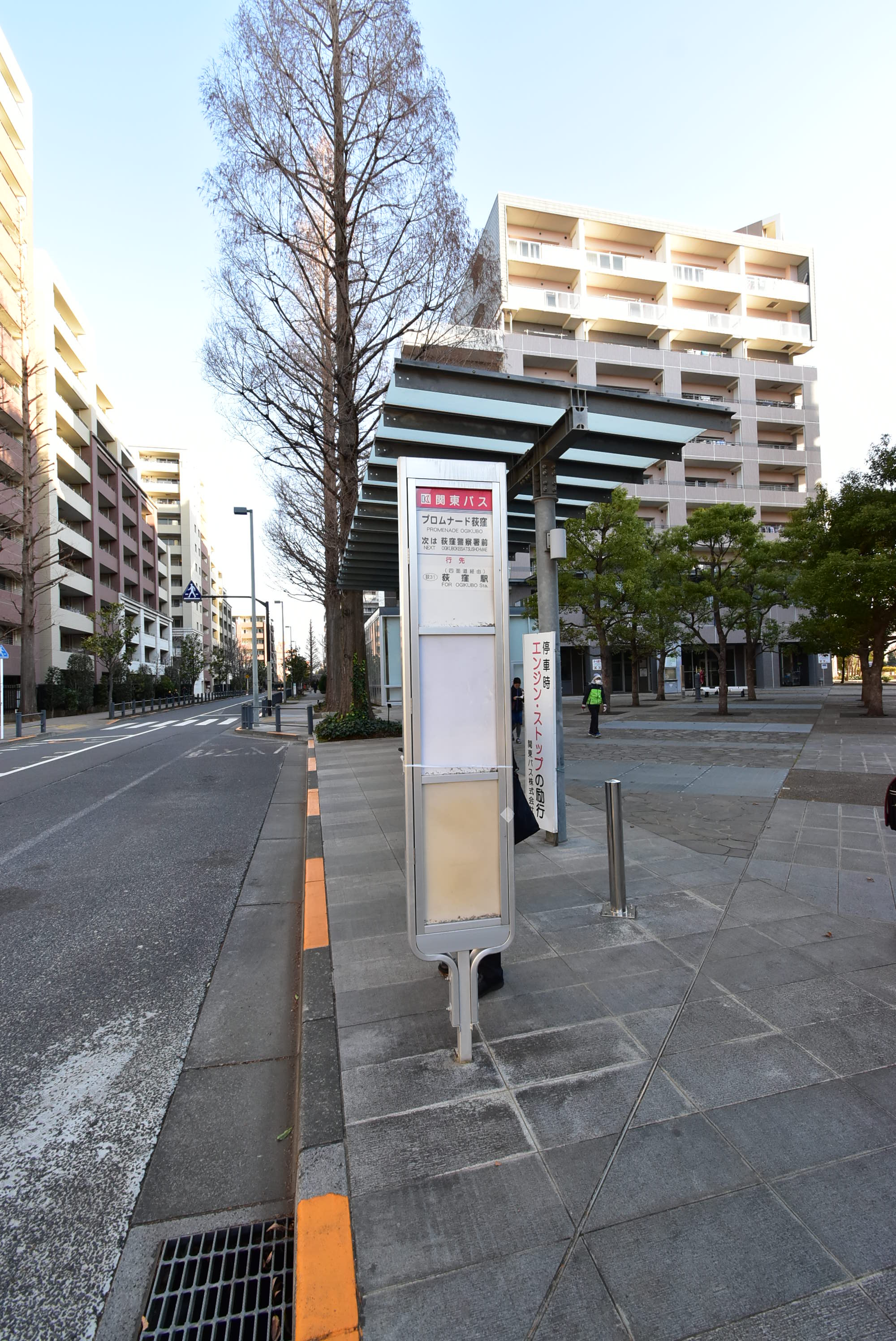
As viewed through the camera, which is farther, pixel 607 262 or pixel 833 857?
pixel 607 262

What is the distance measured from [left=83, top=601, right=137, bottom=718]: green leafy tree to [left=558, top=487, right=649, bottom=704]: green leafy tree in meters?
21.9

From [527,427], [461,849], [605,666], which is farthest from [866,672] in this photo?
[461,849]

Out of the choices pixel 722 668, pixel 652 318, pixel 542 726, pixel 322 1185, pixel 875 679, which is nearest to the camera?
pixel 322 1185

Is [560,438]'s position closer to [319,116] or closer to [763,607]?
[319,116]

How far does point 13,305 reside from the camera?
35.1 meters

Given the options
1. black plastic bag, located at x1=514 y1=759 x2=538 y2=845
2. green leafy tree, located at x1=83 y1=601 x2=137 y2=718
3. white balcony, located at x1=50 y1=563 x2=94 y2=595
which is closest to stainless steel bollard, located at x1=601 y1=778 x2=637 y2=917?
black plastic bag, located at x1=514 y1=759 x2=538 y2=845

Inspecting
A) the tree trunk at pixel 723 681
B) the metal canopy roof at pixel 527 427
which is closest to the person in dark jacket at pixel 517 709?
the metal canopy roof at pixel 527 427

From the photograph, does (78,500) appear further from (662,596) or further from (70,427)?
(662,596)

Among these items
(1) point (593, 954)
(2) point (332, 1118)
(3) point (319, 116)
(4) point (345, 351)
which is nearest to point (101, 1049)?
(2) point (332, 1118)

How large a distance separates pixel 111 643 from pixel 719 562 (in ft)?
97.9

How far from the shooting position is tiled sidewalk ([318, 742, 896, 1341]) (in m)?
1.71

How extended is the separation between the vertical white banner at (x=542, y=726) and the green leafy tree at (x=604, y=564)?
1654cm

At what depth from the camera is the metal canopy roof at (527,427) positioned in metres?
5.07

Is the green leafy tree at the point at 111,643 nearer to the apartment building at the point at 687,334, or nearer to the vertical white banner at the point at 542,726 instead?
the apartment building at the point at 687,334
